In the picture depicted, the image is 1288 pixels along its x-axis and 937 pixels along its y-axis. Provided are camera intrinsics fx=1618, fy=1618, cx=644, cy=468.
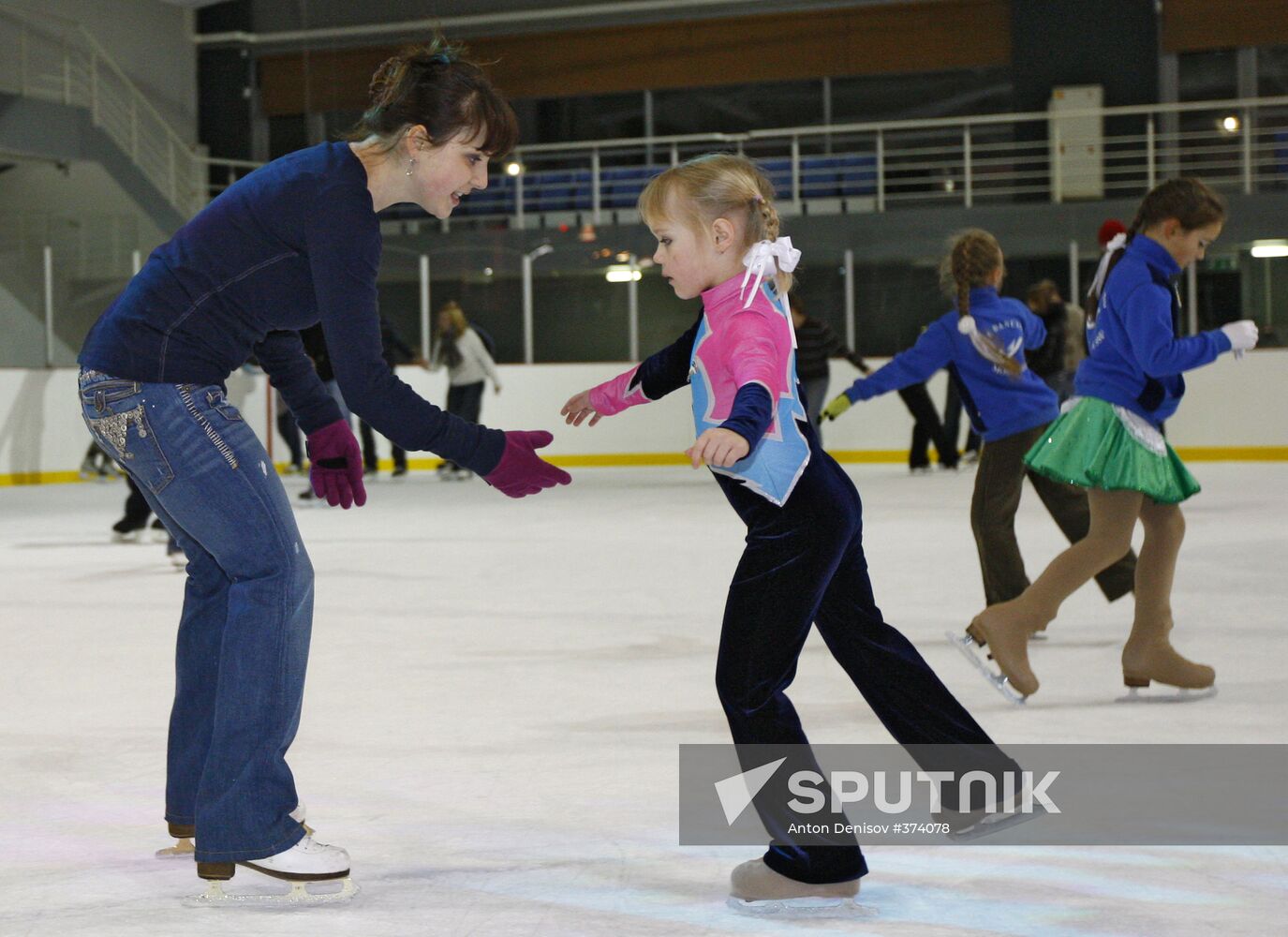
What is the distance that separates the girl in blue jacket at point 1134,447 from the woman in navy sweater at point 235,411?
1.66m

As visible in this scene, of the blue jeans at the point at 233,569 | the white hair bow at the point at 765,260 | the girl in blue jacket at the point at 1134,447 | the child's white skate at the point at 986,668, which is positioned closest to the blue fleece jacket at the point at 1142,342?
the girl in blue jacket at the point at 1134,447

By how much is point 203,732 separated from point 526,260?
13185 mm

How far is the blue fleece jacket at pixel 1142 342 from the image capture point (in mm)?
3258

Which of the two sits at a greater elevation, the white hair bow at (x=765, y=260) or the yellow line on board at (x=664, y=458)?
the white hair bow at (x=765, y=260)

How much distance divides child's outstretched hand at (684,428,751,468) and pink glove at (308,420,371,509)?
2.12 ft

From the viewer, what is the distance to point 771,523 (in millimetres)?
2066

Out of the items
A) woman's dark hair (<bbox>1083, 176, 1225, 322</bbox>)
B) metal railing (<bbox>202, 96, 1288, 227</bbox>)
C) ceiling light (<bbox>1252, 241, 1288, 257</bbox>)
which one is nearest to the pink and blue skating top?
woman's dark hair (<bbox>1083, 176, 1225, 322</bbox>)

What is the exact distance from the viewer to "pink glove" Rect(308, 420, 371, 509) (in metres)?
2.30

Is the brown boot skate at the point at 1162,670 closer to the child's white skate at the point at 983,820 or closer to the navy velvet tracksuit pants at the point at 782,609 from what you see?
the child's white skate at the point at 983,820

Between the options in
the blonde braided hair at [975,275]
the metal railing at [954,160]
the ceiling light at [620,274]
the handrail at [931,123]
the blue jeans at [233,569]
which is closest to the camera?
the blue jeans at [233,569]

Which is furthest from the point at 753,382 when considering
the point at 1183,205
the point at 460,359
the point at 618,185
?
the point at 618,185

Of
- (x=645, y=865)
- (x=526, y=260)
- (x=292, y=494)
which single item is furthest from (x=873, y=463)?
(x=645, y=865)

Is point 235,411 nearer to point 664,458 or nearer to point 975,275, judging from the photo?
point 975,275

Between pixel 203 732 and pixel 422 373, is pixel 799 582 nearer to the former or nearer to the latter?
pixel 203 732
